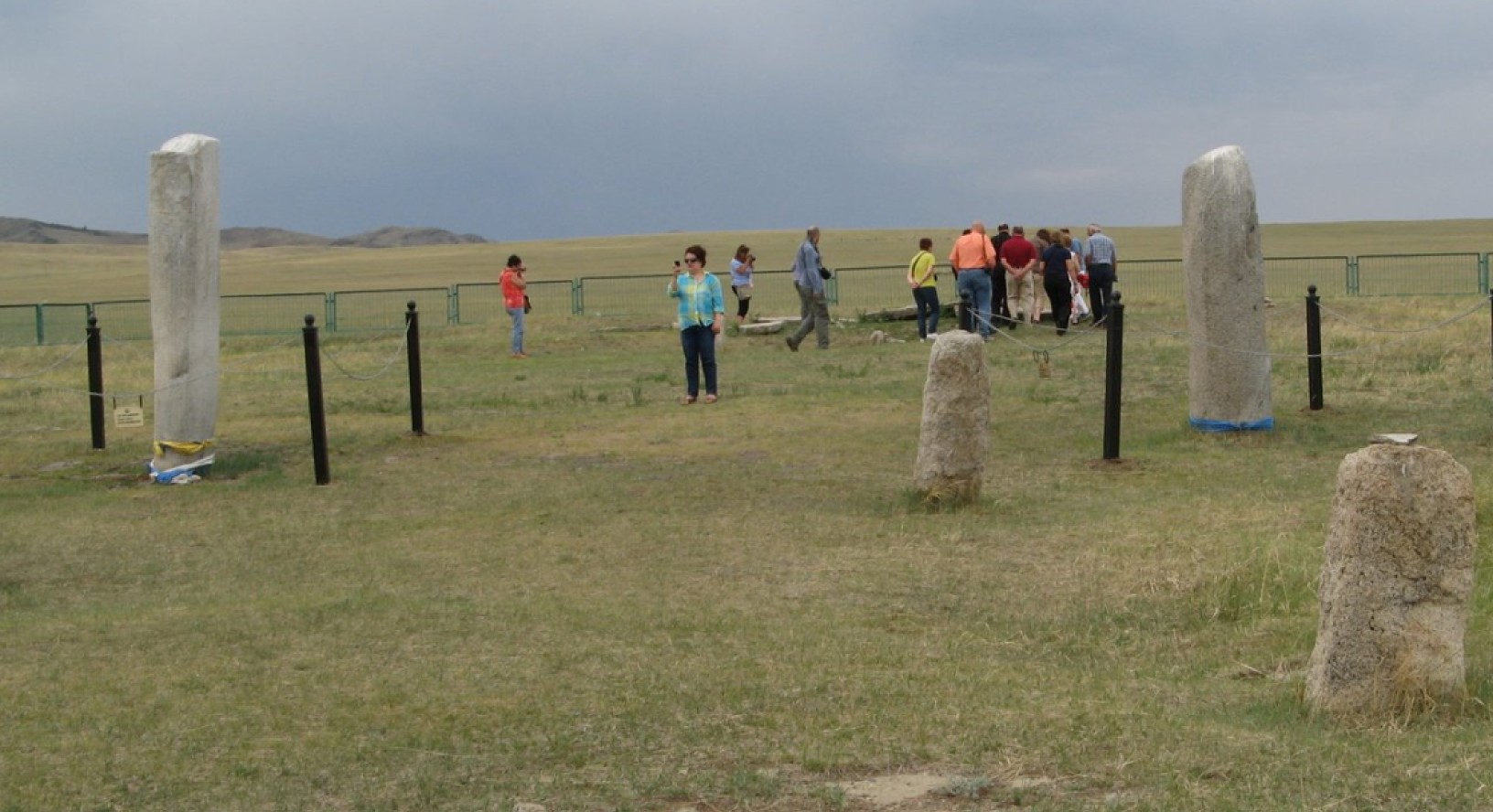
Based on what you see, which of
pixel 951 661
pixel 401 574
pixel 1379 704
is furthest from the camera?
pixel 401 574

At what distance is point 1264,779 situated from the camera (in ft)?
21.6

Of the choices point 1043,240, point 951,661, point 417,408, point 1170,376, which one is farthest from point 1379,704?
point 1043,240

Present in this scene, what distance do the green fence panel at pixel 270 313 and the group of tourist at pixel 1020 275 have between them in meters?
16.0

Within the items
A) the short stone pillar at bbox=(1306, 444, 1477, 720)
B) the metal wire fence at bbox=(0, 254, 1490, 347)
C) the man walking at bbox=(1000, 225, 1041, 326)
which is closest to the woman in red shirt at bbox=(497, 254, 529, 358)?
the metal wire fence at bbox=(0, 254, 1490, 347)

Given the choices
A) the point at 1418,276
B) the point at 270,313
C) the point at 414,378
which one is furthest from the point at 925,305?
the point at 1418,276

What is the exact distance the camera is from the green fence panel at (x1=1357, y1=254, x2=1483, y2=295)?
3819cm

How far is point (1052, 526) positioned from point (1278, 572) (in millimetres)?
2619

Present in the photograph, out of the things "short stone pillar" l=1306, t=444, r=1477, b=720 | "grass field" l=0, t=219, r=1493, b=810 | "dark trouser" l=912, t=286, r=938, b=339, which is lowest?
"grass field" l=0, t=219, r=1493, b=810

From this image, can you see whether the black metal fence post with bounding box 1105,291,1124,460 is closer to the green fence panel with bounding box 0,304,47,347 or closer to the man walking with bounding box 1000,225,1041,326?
the man walking with bounding box 1000,225,1041,326

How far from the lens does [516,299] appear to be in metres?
29.8

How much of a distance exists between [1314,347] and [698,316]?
673cm

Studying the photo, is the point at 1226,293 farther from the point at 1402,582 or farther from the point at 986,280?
the point at 986,280

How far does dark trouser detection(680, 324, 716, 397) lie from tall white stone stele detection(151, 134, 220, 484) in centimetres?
593

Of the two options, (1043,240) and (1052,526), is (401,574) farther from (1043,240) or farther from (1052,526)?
(1043,240)
